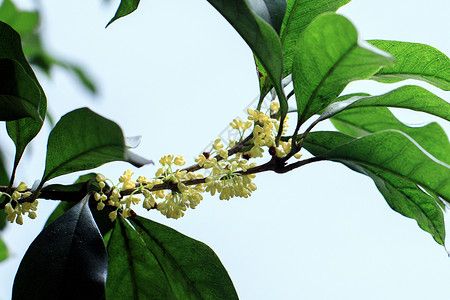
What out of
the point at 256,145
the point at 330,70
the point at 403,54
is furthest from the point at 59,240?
the point at 403,54

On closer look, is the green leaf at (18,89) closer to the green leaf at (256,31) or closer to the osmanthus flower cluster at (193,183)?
the osmanthus flower cluster at (193,183)

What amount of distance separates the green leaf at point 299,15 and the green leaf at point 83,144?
Answer: 12.4 inches

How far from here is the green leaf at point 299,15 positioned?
71 cm

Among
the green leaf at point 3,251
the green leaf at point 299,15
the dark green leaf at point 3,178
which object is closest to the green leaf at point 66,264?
the dark green leaf at point 3,178

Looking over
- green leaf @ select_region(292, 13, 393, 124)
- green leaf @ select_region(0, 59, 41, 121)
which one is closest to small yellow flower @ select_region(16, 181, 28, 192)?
green leaf @ select_region(0, 59, 41, 121)

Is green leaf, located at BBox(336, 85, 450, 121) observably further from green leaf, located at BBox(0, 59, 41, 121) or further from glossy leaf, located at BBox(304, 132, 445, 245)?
green leaf, located at BBox(0, 59, 41, 121)

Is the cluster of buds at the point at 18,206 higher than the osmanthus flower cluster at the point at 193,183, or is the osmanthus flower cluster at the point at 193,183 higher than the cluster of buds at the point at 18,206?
the osmanthus flower cluster at the point at 193,183

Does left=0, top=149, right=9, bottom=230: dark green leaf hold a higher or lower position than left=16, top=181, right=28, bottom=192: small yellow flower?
lower

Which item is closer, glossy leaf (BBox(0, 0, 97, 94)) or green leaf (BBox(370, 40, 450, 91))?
green leaf (BBox(370, 40, 450, 91))

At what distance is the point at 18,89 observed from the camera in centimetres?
59

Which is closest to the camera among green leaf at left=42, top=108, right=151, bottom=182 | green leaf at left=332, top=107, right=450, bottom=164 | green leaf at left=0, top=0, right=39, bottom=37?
green leaf at left=42, top=108, right=151, bottom=182

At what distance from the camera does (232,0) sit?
0.55 m

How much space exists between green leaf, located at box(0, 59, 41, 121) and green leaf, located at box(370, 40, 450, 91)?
0.49m

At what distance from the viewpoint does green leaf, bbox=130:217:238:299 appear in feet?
Answer: 2.39
